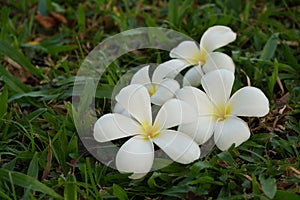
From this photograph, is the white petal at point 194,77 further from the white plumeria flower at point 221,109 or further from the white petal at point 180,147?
the white petal at point 180,147

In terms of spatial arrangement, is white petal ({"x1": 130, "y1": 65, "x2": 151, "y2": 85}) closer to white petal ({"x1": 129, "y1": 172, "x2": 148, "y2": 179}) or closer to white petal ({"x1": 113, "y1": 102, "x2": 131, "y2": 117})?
white petal ({"x1": 113, "y1": 102, "x2": 131, "y2": 117})

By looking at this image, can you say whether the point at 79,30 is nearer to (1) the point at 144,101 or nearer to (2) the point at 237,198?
(1) the point at 144,101

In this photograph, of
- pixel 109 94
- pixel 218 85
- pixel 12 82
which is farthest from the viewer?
pixel 12 82

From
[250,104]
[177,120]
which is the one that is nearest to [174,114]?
[177,120]

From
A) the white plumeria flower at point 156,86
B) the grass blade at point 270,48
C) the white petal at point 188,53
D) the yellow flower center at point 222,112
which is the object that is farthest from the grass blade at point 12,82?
the grass blade at point 270,48

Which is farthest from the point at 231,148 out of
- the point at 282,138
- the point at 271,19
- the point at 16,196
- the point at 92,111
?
the point at 271,19

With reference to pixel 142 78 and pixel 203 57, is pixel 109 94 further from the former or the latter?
pixel 203 57

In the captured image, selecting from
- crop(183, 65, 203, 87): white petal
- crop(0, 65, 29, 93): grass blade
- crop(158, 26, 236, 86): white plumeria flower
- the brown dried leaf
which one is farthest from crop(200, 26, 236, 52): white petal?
the brown dried leaf
